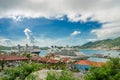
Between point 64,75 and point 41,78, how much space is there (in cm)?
315

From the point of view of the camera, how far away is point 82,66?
2594 inches

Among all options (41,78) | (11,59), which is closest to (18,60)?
(11,59)

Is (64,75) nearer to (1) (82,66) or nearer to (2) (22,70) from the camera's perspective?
(2) (22,70)

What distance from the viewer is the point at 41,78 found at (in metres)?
25.6

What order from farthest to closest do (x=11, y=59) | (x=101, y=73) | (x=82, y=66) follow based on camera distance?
(x=11, y=59) → (x=82, y=66) → (x=101, y=73)

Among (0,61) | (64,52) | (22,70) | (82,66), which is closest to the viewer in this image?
(22,70)

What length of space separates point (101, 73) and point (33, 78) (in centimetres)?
755

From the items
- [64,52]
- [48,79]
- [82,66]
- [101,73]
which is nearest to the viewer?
[48,79]

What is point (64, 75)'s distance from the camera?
23.8 meters

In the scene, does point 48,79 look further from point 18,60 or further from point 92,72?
point 18,60

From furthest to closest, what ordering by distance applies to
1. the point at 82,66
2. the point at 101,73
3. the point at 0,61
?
the point at 0,61 → the point at 82,66 → the point at 101,73

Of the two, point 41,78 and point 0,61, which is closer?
point 41,78

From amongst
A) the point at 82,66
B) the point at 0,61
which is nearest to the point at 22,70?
the point at 82,66

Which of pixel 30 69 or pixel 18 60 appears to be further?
pixel 18 60
